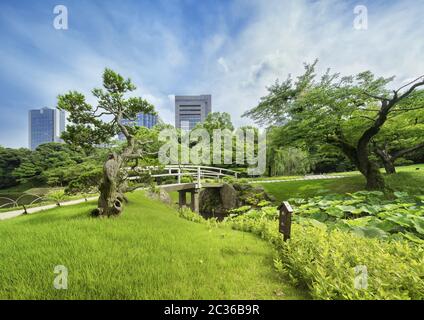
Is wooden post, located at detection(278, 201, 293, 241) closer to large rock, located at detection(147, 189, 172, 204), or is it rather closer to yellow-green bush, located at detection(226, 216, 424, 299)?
yellow-green bush, located at detection(226, 216, 424, 299)

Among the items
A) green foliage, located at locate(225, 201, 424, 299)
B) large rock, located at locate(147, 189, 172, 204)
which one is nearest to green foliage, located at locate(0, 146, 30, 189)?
large rock, located at locate(147, 189, 172, 204)

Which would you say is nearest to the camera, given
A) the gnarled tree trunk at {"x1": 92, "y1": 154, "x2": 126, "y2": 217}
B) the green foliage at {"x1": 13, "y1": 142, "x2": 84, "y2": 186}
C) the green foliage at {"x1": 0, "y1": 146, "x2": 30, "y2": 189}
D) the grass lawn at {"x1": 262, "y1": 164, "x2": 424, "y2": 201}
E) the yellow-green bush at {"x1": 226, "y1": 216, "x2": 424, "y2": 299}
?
the yellow-green bush at {"x1": 226, "y1": 216, "x2": 424, "y2": 299}

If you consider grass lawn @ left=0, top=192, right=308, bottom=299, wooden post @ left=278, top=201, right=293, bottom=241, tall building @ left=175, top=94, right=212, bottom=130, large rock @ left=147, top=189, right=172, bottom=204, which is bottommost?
large rock @ left=147, top=189, right=172, bottom=204

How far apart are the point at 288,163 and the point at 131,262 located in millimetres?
20385

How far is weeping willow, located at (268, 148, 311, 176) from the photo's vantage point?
1983 cm

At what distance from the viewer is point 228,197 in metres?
12.4

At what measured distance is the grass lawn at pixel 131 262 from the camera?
1985mm

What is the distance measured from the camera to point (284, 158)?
2014cm

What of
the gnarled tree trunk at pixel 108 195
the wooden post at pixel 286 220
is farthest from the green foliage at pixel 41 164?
the wooden post at pixel 286 220

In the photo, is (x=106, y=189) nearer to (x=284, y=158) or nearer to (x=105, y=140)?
(x=105, y=140)

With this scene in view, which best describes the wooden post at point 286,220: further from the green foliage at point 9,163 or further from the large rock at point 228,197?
the green foliage at point 9,163

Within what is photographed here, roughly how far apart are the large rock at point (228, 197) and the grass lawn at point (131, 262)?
8263 millimetres

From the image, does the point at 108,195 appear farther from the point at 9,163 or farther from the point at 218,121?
the point at 9,163

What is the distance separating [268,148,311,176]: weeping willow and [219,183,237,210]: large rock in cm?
892
